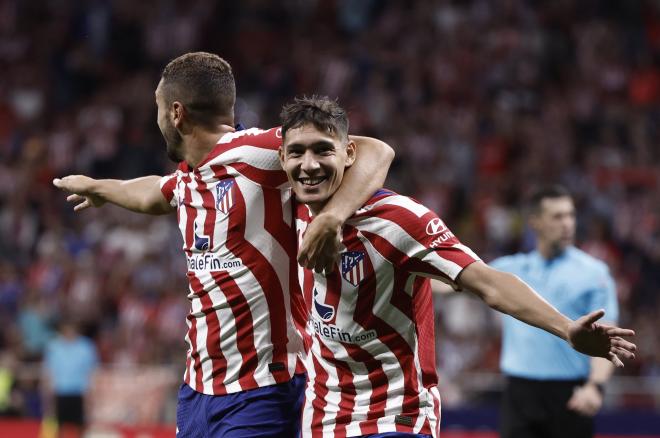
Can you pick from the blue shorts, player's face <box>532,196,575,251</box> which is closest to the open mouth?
the blue shorts

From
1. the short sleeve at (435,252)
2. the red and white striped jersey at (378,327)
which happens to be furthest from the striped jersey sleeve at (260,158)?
the short sleeve at (435,252)

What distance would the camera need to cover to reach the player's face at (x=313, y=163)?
13.4 feet

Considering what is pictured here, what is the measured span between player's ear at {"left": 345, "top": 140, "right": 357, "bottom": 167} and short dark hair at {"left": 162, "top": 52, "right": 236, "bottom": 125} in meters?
0.61

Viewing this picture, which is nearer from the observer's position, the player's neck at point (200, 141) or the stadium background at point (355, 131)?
the player's neck at point (200, 141)

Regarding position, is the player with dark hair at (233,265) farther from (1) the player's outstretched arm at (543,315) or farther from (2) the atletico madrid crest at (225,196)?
(1) the player's outstretched arm at (543,315)

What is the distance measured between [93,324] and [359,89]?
479 cm

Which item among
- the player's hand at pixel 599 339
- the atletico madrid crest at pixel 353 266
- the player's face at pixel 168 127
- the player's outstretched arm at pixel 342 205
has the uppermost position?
the player's face at pixel 168 127

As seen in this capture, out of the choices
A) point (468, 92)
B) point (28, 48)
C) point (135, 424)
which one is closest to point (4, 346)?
point (135, 424)

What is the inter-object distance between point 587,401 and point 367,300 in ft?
10.0

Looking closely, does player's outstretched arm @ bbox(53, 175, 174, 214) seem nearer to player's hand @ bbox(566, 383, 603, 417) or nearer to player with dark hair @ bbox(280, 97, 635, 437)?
player with dark hair @ bbox(280, 97, 635, 437)

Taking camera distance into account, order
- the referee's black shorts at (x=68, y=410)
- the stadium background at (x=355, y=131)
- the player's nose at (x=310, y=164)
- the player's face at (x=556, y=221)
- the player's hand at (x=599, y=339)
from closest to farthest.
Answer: the player's hand at (x=599, y=339), the player's nose at (x=310, y=164), the player's face at (x=556, y=221), the stadium background at (x=355, y=131), the referee's black shorts at (x=68, y=410)

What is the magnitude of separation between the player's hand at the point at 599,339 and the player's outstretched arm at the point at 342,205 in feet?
2.87

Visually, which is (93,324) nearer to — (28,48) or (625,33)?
(28,48)

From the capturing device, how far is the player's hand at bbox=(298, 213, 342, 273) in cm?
393
